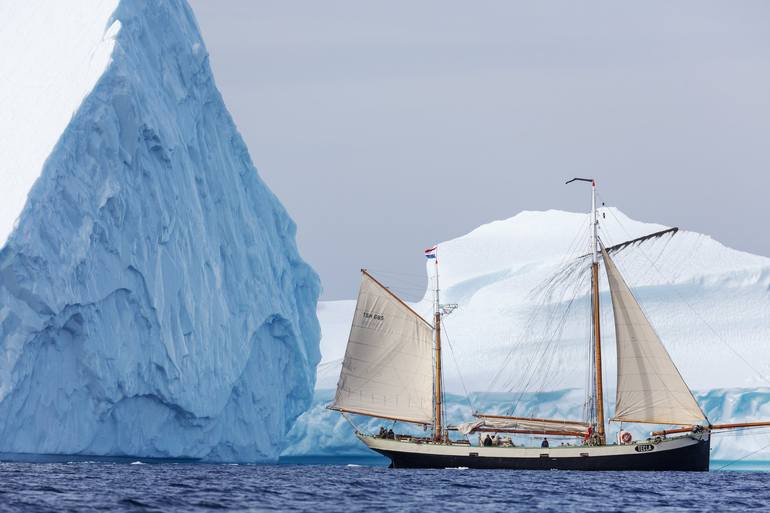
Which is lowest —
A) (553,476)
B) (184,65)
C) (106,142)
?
(553,476)

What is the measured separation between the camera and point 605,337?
7081 cm

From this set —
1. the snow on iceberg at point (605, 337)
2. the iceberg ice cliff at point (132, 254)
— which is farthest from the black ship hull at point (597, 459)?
the snow on iceberg at point (605, 337)

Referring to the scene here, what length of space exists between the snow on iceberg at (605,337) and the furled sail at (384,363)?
36.7 feet

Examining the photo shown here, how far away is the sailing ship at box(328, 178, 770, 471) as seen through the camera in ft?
159

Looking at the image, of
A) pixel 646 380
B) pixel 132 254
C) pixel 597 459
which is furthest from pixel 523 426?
pixel 132 254

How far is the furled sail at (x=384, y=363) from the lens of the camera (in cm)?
5453

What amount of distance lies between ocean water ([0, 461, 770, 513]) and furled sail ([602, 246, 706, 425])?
3.81 meters

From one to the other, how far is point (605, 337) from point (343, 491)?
39907 mm

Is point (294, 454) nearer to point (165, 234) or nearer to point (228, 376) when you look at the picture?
point (228, 376)

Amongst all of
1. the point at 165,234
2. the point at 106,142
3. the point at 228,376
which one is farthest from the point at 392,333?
the point at 106,142

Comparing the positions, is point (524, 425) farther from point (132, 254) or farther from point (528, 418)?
point (132, 254)

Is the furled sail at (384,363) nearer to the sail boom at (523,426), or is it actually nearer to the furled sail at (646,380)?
the sail boom at (523,426)

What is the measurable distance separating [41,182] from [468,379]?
34.0 m

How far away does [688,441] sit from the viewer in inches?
1938
